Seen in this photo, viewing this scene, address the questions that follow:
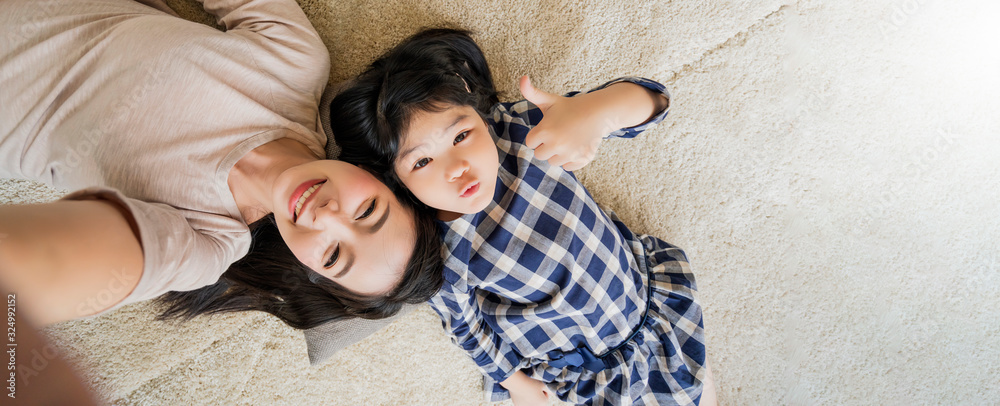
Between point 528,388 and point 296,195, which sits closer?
point 296,195

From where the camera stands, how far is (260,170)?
797 mm

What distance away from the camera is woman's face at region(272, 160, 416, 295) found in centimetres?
67

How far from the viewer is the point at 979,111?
0.97 m

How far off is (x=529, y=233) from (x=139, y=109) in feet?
2.18

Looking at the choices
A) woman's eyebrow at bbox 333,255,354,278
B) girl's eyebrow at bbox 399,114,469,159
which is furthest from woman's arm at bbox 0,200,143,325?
girl's eyebrow at bbox 399,114,469,159

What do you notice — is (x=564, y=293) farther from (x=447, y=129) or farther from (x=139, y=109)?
(x=139, y=109)

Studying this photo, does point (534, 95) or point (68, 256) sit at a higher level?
point (534, 95)

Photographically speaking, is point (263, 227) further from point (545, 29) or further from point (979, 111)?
point (979, 111)

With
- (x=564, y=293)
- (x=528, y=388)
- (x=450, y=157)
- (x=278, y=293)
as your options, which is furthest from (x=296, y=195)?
(x=528, y=388)

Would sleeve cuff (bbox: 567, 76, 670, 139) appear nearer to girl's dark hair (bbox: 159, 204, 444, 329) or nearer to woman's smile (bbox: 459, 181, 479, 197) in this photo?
woman's smile (bbox: 459, 181, 479, 197)

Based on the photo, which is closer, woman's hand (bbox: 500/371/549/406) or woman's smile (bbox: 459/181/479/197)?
woman's smile (bbox: 459/181/479/197)

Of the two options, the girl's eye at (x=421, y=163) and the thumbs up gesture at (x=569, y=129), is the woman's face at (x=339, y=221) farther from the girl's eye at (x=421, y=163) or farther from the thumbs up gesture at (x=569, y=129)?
the thumbs up gesture at (x=569, y=129)

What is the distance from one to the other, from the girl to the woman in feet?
0.26

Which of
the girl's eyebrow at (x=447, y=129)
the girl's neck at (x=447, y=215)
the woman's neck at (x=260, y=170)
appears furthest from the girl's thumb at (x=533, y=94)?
the woman's neck at (x=260, y=170)
